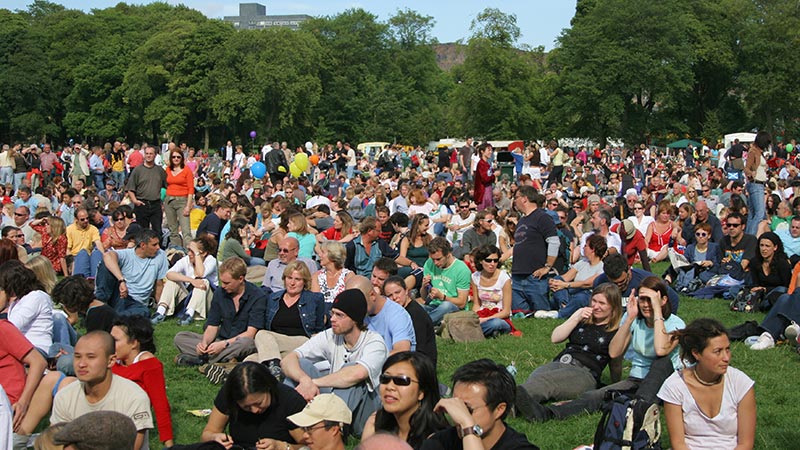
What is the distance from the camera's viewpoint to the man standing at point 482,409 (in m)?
4.49

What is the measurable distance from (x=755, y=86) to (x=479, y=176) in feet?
173

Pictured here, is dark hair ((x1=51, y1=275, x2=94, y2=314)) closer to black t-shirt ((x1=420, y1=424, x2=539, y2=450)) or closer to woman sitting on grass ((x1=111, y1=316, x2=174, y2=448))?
woman sitting on grass ((x1=111, y1=316, x2=174, y2=448))

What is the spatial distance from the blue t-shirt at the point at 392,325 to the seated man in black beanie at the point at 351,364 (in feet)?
0.89

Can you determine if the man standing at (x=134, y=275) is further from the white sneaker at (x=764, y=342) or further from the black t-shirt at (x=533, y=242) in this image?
the white sneaker at (x=764, y=342)

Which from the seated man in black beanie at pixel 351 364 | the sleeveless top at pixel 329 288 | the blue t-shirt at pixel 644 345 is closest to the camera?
the seated man in black beanie at pixel 351 364

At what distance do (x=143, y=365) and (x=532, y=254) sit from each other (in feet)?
21.0

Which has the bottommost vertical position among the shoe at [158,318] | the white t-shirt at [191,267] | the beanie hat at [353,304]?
the shoe at [158,318]

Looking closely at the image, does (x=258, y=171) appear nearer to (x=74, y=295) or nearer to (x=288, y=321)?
(x=288, y=321)

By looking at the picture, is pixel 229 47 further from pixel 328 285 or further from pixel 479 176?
pixel 328 285

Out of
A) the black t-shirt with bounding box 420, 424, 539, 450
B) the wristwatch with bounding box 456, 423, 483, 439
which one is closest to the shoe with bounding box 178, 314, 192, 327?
the black t-shirt with bounding box 420, 424, 539, 450

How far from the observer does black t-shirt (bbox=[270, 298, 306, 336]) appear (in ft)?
28.1

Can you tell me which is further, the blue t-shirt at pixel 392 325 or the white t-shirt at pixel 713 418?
the blue t-shirt at pixel 392 325

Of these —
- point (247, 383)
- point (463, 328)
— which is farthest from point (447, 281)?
point (247, 383)

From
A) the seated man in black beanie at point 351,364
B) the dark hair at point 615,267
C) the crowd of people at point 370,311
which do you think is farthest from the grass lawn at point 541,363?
the dark hair at point 615,267
